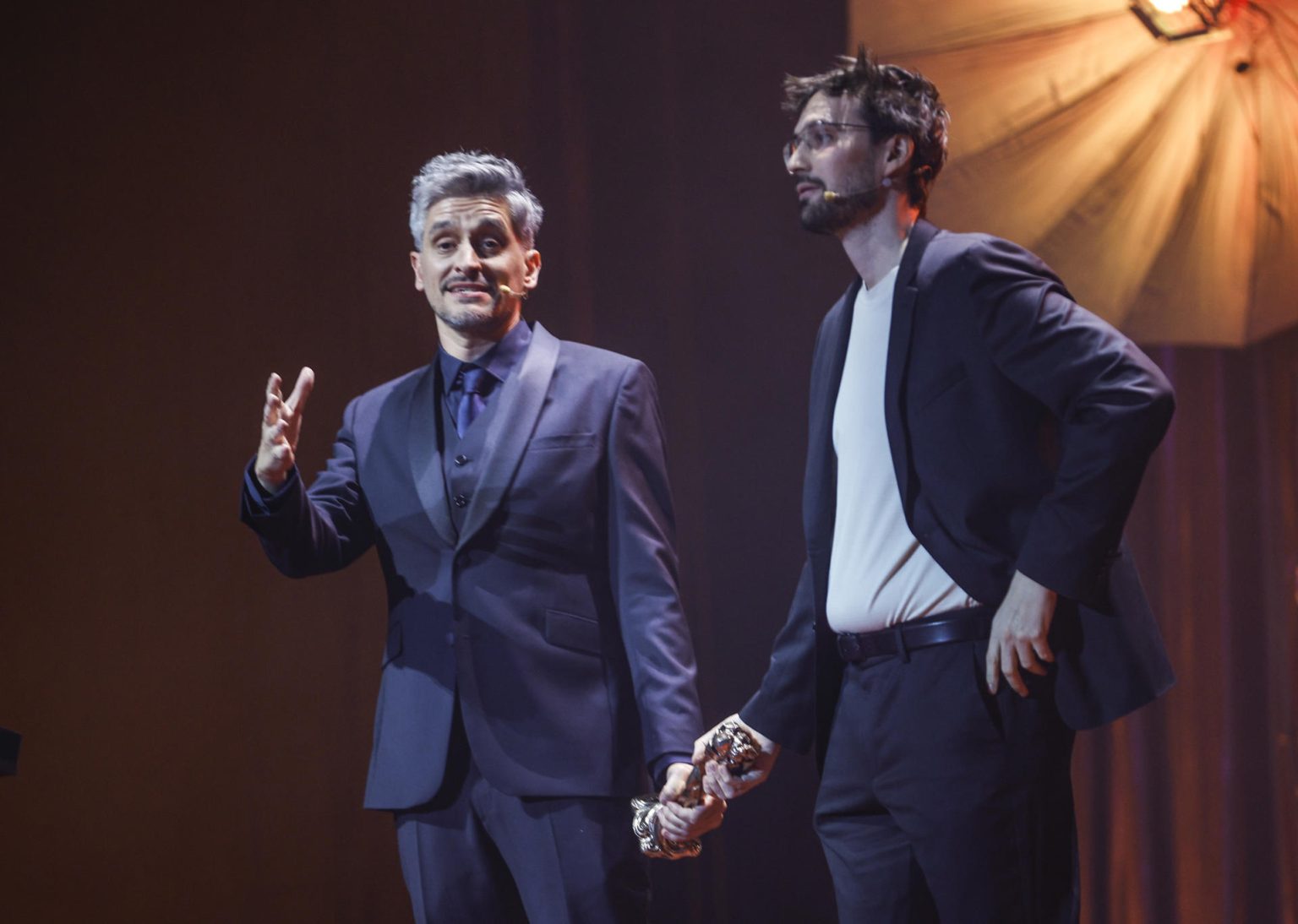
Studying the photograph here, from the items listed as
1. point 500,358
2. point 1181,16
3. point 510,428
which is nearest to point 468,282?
point 500,358

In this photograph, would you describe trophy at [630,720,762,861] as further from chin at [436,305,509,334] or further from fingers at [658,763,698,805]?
chin at [436,305,509,334]

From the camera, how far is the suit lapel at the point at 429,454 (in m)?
1.96

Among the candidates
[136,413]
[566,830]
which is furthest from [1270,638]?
[136,413]

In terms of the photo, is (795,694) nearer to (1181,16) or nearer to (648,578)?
(648,578)

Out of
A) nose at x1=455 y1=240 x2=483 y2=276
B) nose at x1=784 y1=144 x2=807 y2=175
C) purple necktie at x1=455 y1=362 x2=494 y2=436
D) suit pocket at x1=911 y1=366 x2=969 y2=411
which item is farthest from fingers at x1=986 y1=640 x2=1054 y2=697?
nose at x1=455 y1=240 x2=483 y2=276

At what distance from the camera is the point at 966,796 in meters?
1.50

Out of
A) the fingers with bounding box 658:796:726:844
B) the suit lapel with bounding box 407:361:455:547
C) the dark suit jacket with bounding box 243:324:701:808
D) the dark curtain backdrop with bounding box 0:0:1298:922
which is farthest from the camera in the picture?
the dark curtain backdrop with bounding box 0:0:1298:922

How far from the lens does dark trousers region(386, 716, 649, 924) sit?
5.87ft

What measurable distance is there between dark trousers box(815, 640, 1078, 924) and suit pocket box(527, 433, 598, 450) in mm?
626

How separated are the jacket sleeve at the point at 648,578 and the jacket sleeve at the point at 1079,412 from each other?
60 cm

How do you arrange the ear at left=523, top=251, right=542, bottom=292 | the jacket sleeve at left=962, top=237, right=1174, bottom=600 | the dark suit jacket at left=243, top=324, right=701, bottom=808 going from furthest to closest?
1. the ear at left=523, top=251, right=542, bottom=292
2. the dark suit jacket at left=243, top=324, right=701, bottom=808
3. the jacket sleeve at left=962, top=237, right=1174, bottom=600

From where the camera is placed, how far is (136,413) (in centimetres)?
289

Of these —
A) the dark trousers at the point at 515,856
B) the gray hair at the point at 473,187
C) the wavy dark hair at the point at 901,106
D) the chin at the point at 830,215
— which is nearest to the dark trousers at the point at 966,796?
the dark trousers at the point at 515,856

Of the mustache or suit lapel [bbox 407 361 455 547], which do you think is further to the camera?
the mustache
